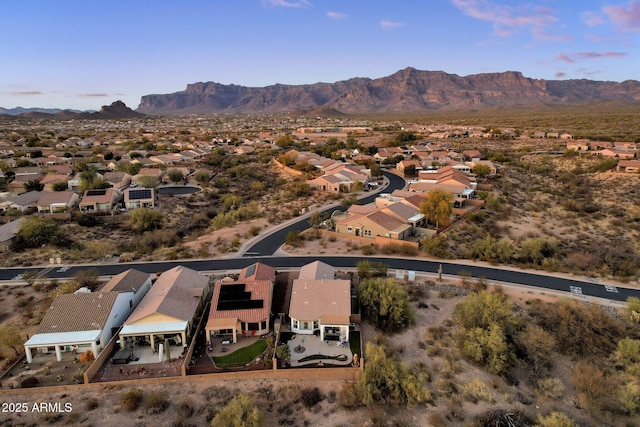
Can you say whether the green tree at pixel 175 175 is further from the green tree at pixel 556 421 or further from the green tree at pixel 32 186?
the green tree at pixel 556 421

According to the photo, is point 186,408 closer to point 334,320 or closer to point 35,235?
point 334,320

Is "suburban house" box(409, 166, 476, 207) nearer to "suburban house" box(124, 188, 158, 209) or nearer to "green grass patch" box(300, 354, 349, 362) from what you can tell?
"green grass patch" box(300, 354, 349, 362)

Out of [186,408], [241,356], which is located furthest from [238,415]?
[241,356]

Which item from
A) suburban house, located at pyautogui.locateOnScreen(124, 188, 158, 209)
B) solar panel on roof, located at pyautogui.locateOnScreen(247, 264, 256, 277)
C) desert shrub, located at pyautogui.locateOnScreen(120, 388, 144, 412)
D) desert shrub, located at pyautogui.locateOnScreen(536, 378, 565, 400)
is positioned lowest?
desert shrub, located at pyautogui.locateOnScreen(536, 378, 565, 400)

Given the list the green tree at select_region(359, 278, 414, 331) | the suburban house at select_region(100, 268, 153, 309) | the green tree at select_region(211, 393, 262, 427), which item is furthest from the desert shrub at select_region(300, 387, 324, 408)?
the suburban house at select_region(100, 268, 153, 309)

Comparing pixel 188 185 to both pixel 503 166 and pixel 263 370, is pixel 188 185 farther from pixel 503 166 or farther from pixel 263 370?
pixel 503 166
